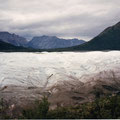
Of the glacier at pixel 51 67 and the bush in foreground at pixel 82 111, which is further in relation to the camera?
the glacier at pixel 51 67

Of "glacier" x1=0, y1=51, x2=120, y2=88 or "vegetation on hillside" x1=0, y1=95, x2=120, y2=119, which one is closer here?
"vegetation on hillside" x1=0, y1=95, x2=120, y2=119

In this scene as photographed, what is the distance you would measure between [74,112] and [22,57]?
1793 cm

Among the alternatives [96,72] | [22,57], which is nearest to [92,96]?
[96,72]

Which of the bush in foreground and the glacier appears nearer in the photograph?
the bush in foreground

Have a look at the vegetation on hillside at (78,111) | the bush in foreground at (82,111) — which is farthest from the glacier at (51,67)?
the bush in foreground at (82,111)

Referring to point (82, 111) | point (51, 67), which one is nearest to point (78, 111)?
point (82, 111)

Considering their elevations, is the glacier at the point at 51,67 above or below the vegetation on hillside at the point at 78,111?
above

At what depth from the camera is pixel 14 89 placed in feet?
92.9

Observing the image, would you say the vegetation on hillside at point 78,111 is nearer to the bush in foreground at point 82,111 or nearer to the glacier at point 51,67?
the bush in foreground at point 82,111

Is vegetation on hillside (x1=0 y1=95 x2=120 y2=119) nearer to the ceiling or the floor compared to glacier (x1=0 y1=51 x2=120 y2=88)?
nearer to the floor

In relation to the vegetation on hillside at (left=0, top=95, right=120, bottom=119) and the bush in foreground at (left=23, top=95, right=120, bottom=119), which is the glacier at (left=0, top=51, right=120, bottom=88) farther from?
the bush in foreground at (left=23, top=95, right=120, bottom=119)

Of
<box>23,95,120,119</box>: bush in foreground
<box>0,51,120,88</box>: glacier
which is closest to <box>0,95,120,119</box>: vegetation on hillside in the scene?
<box>23,95,120,119</box>: bush in foreground

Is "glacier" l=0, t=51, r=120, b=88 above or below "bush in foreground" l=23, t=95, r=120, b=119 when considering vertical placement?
above

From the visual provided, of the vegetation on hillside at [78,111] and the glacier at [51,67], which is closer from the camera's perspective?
the vegetation on hillside at [78,111]
